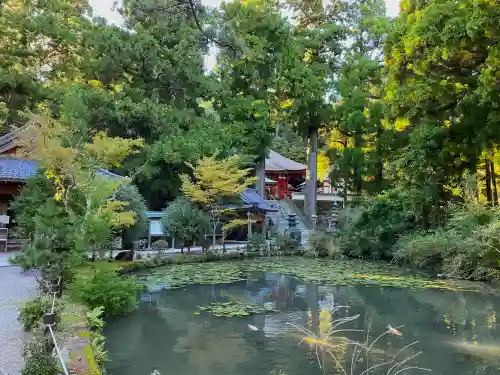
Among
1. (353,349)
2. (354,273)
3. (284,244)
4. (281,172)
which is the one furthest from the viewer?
(281,172)

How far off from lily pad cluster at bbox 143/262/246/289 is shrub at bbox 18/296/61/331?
6.03m

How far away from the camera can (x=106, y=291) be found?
8.30 m

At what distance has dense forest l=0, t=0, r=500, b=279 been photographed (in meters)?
10.6

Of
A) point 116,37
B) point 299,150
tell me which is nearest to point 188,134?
point 116,37

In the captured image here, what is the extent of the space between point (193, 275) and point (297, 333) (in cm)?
662

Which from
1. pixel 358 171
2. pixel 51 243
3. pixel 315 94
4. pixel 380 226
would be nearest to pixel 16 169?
pixel 51 243

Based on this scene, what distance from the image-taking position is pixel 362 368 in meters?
6.43

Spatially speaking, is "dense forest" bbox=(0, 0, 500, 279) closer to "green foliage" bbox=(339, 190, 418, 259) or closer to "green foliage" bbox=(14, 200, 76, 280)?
"green foliage" bbox=(339, 190, 418, 259)

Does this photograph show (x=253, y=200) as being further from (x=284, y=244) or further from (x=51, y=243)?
(x=51, y=243)

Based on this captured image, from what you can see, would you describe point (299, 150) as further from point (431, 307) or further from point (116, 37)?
point (431, 307)

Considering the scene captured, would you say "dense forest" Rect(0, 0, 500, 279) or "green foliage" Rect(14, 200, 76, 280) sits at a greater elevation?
"dense forest" Rect(0, 0, 500, 279)

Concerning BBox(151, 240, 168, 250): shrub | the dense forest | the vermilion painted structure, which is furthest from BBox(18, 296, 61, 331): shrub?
the vermilion painted structure

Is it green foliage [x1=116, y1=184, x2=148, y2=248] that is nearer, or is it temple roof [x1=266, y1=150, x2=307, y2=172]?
green foliage [x1=116, y1=184, x2=148, y2=248]

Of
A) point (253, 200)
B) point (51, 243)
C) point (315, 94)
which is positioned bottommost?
point (51, 243)
